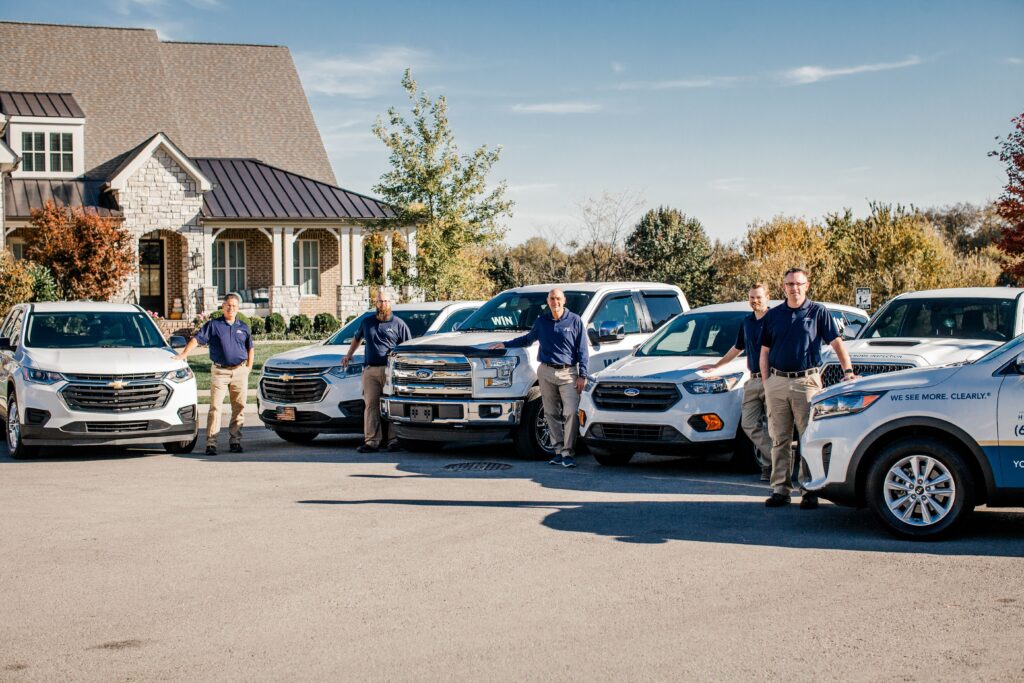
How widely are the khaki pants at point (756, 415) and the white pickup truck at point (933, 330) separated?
1220mm

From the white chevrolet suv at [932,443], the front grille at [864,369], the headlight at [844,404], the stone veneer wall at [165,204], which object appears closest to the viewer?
the white chevrolet suv at [932,443]

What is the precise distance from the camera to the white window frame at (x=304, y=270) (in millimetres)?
41031

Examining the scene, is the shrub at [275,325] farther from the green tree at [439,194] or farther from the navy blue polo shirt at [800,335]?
the navy blue polo shirt at [800,335]

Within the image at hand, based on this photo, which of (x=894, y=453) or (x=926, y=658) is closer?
(x=926, y=658)

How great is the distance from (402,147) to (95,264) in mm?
10124

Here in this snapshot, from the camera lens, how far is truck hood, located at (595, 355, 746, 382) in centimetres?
1244

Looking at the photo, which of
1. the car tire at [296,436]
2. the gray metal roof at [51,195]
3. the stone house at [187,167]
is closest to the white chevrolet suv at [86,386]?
the car tire at [296,436]

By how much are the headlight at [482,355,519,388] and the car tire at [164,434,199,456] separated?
12.5ft

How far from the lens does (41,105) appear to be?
3900 cm

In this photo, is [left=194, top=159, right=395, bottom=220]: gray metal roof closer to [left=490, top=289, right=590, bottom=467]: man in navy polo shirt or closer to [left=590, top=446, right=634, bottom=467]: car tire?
[left=490, top=289, right=590, bottom=467]: man in navy polo shirt

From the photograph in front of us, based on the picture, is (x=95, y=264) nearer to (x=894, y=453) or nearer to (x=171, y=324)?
(x=171, y=324)

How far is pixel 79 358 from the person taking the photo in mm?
14234

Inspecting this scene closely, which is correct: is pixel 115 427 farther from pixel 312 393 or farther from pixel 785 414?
pixel 785 414

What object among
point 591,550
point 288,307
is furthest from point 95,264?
point 591,550
